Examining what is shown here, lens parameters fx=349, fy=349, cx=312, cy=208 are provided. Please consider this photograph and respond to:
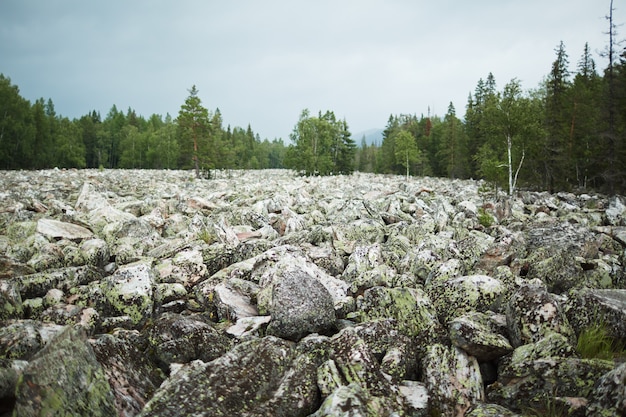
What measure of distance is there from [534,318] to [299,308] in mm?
3242

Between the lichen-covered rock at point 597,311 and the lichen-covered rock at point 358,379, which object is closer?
the lichen-covered rock at point 358,379

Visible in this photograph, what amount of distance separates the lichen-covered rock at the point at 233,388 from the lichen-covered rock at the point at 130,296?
2324 millimetres

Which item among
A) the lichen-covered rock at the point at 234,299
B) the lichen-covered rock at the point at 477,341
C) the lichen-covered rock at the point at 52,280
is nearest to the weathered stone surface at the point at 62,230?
the lichen-covered rock at the point at 52,280

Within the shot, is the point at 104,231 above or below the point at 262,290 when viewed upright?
above

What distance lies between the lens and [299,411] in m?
3.68

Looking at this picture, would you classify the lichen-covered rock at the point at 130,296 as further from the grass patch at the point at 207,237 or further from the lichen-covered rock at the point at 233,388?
the grass patch at the point at 207,237

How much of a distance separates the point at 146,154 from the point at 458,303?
104636mm

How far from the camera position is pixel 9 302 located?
5.59 meters

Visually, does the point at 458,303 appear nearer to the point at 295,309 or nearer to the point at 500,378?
the point at 500,378

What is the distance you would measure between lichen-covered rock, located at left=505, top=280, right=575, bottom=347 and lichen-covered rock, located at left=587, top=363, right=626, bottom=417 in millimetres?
1225

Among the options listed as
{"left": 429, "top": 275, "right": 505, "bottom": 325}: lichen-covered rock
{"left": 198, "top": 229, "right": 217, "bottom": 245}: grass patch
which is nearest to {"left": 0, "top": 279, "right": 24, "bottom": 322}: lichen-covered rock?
{"left": 198, "top": 229, "right": 217, "bottom": 245}: grass patch

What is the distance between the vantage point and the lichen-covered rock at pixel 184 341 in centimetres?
468

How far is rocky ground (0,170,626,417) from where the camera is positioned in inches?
138

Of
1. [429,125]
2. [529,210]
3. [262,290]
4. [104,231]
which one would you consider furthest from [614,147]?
[429,125]
